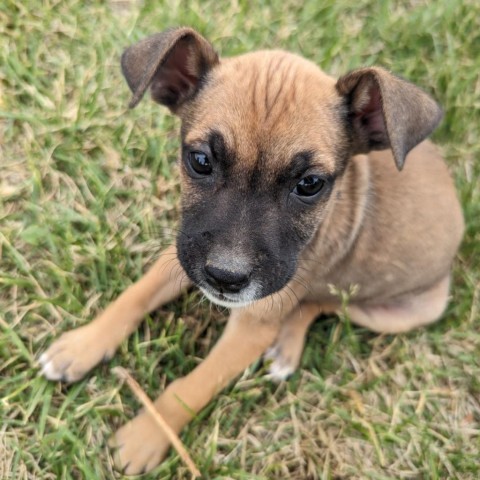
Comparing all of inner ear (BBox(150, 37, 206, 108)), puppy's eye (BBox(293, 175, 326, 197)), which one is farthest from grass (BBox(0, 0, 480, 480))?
puppy's eye (BBox(293, 175, 326, 197))

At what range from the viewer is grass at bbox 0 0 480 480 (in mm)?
4355

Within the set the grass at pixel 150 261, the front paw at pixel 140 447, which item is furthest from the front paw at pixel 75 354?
the front paw at pixel 140 447

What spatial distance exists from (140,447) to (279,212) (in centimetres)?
197

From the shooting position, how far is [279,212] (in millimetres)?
3359

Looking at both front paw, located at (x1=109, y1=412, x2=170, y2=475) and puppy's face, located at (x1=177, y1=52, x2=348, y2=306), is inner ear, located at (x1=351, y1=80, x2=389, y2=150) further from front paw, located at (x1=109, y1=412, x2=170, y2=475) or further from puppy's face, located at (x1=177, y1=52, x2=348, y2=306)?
front paw, located at (x1=109, y1=412, x2=170, y2=475)

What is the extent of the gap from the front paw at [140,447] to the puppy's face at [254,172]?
1.23 meters

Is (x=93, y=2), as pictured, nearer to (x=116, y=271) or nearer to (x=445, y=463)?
(x=116, y=271)

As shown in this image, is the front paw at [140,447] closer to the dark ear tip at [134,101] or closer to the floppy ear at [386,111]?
the dark ear tip at [134,101]

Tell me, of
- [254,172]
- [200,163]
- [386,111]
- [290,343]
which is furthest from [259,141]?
[290,343]

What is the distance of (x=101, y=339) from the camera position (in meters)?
4.38

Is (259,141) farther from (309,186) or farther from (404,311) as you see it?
(404,311)

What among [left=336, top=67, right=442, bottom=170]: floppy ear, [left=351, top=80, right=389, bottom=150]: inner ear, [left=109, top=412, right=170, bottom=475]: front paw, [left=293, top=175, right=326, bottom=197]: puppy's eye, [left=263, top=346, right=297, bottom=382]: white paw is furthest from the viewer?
[left=263, top=346, right=297, bottom=382]: white paw

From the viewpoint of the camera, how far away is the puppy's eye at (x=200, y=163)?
3.37 m

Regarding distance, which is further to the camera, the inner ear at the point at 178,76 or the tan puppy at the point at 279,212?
the inner ear at the point at 178,76
